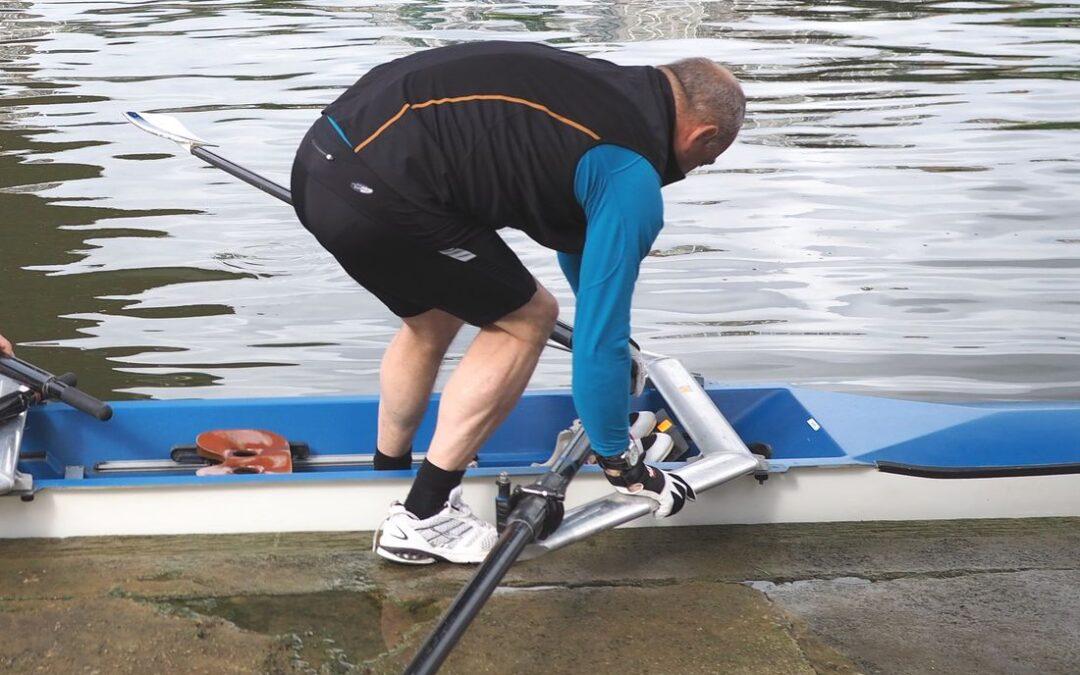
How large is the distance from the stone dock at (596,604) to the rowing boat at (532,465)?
72mm

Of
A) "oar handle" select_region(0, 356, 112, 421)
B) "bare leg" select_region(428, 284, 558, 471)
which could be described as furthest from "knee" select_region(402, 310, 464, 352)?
"oar handle" select_region(0, 356, 112, 421)

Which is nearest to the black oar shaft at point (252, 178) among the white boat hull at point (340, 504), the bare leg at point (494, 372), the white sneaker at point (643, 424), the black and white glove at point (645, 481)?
the white boat hull at point (340, 504)

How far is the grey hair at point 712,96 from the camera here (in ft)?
10.6

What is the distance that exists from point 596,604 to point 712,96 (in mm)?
1497

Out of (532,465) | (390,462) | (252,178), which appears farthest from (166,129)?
(532,465)

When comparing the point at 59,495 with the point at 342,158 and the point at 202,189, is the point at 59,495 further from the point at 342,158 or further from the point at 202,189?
the point at 202,189

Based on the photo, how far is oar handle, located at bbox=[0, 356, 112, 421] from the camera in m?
4.17

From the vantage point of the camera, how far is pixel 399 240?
344 cm

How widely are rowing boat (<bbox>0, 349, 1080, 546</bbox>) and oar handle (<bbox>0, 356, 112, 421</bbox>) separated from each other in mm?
143

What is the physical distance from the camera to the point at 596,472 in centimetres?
411

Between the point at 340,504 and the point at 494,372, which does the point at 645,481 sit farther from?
the point at 340,504

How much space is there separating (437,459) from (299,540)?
634mm

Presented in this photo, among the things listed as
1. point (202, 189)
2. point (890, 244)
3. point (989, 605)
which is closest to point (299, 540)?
point (989, 605)

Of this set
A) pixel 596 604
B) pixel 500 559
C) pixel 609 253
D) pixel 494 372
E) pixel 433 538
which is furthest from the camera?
pixel 433 538
